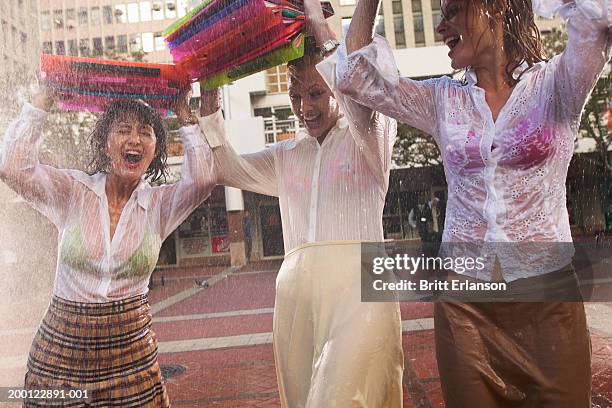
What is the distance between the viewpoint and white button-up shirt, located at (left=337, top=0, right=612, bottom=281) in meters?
1.35

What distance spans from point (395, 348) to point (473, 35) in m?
0.87

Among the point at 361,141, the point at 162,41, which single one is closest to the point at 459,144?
the point at 361,141

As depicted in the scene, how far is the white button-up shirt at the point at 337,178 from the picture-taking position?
5.09ft

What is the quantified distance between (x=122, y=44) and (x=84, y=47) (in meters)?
0.13

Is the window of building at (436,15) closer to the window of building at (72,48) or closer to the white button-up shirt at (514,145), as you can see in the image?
the white button-up shirt at (514,145)

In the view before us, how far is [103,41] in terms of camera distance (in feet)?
5.83

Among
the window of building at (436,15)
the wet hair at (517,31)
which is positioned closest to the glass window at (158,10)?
the window of building at (436,15)

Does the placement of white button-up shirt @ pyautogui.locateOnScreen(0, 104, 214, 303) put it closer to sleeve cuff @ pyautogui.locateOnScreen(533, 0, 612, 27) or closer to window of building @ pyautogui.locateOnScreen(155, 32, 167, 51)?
window of building @ pyautogui.locateOnScreen(155, 32, 167, 51)

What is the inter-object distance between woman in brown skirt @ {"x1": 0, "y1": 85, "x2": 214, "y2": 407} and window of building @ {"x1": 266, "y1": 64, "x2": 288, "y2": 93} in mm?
271

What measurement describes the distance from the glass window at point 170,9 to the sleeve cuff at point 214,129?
354 millimetres

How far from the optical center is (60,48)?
1803mm

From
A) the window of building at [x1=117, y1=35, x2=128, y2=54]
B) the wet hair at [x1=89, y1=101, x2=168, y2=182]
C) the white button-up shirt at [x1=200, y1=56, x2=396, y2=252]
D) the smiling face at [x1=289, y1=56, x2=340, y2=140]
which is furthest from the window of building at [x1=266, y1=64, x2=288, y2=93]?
the window of building at [x1=117, y1=35, x2=128, y2=54]

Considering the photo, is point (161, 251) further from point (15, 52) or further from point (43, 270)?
point (15, 52)

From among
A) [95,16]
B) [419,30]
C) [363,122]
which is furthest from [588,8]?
[95,16]
